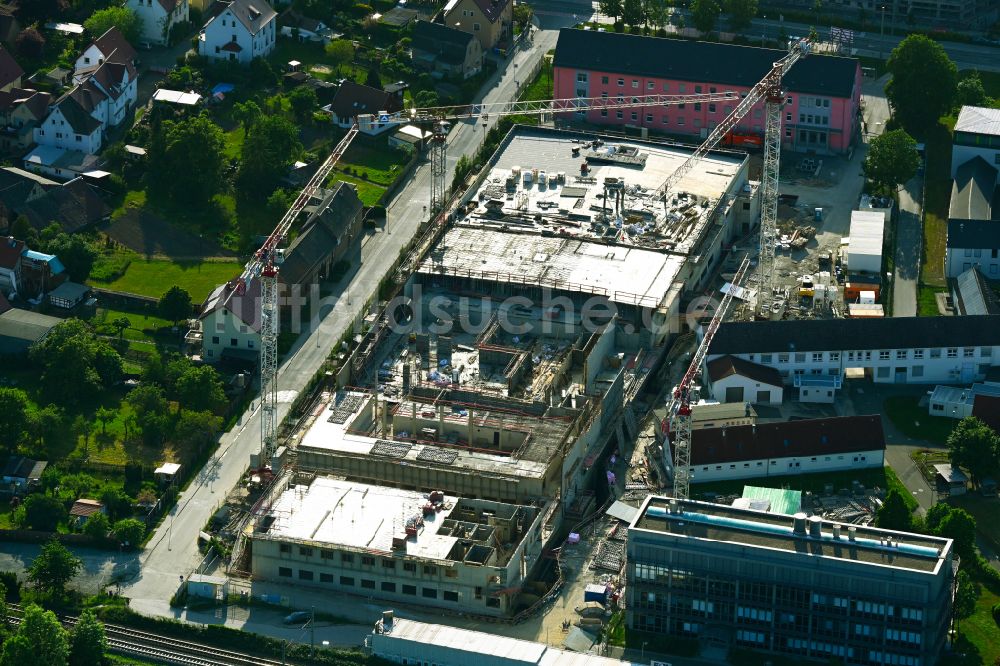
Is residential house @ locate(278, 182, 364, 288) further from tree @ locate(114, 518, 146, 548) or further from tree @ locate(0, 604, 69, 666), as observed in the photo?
tree @ locate(0, 604, 69, 666)

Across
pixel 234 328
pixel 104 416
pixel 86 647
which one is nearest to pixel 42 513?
pixel 104 416

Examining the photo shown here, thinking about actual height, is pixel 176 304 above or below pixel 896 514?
above

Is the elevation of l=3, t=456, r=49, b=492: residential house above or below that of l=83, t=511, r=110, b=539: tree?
above

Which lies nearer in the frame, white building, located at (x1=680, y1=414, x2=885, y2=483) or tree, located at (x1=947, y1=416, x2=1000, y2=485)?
tree, located at (x1=947, y1=416, x2=1000, y2=485)

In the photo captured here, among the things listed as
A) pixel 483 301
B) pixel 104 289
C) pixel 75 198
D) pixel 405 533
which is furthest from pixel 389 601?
pixel 75 198

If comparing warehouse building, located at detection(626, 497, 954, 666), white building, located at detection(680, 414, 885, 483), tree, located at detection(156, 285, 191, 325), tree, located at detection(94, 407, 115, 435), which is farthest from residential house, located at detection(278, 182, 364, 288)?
warehouse building, located at detection(626, 497, 954, 666)

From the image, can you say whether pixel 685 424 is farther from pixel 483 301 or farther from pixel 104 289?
pixel 104 289

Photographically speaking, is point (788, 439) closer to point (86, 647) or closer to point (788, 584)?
point (788, 584)
